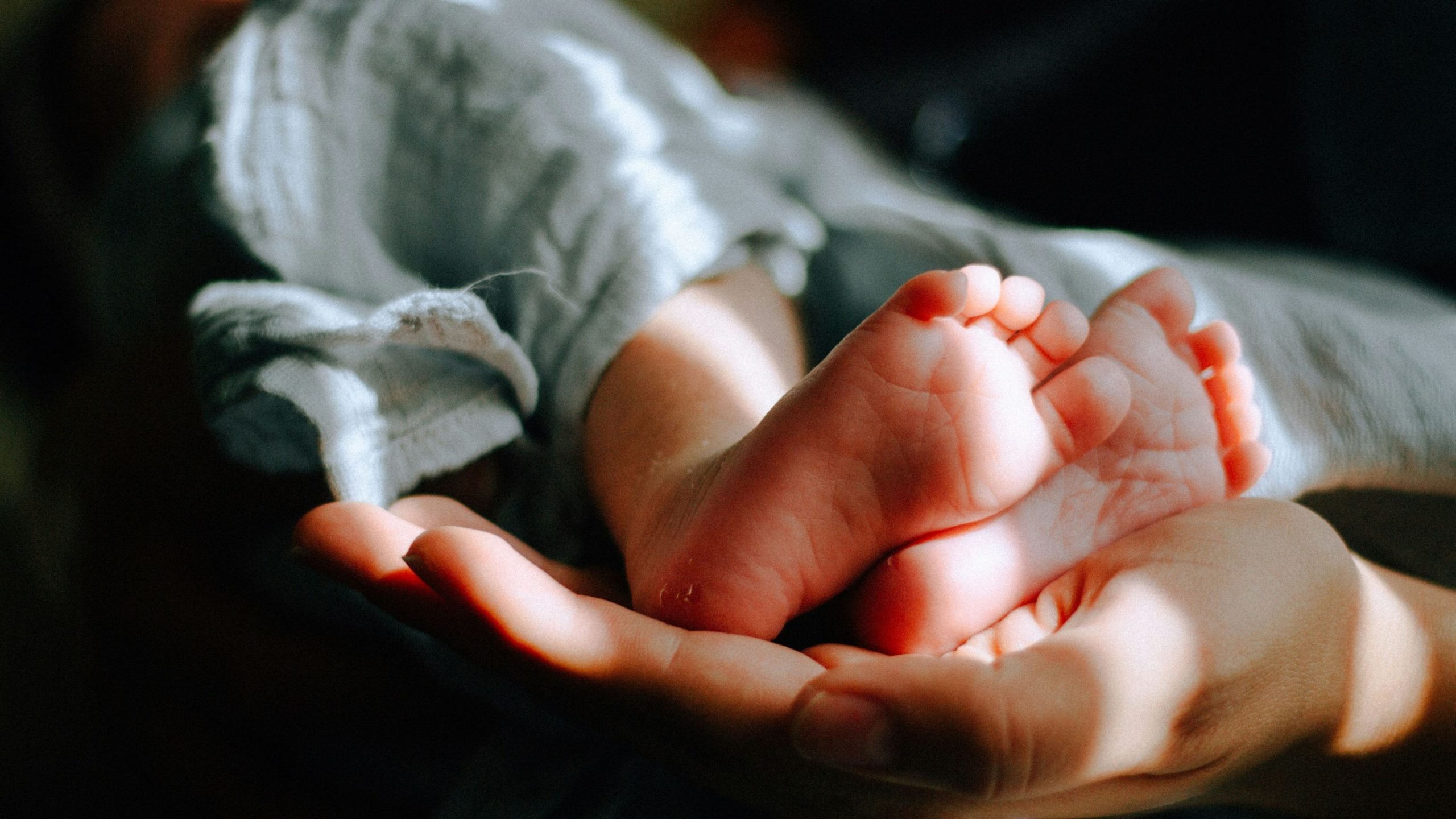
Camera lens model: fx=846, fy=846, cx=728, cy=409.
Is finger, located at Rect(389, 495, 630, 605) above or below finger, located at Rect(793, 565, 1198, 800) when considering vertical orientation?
below

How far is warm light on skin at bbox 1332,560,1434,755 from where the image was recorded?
0.38m

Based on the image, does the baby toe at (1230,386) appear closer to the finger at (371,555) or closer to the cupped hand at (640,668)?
the cupped hand at (640,668)

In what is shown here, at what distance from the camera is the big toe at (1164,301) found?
414mm

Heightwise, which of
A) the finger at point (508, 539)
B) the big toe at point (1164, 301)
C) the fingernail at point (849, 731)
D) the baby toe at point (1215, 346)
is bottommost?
the finger at point (508, 539)

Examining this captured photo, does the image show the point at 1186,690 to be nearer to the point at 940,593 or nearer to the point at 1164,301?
the point at 940,593

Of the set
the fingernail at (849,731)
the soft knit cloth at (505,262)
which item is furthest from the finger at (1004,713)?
the soft knit cloth at (505,262)

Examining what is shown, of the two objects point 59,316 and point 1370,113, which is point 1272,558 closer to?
point 1370,113

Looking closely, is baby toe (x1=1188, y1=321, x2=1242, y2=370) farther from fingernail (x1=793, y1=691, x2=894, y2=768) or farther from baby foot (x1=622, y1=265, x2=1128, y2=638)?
fingernail (x1=793, y1=691, x2=894, y2=768)

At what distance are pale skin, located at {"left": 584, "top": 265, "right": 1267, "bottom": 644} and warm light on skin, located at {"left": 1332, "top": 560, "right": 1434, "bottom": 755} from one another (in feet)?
0.26

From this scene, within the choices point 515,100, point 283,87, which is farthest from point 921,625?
point 283,87

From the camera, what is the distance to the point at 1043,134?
3.19 ft

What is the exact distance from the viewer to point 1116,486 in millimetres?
378

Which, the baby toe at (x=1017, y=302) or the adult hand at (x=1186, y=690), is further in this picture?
the baby toe at (x=1017, y=302)

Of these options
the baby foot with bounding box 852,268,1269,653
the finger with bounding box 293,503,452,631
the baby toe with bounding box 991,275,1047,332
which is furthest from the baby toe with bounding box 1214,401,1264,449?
the finger with bounding box 293,503,452,631
